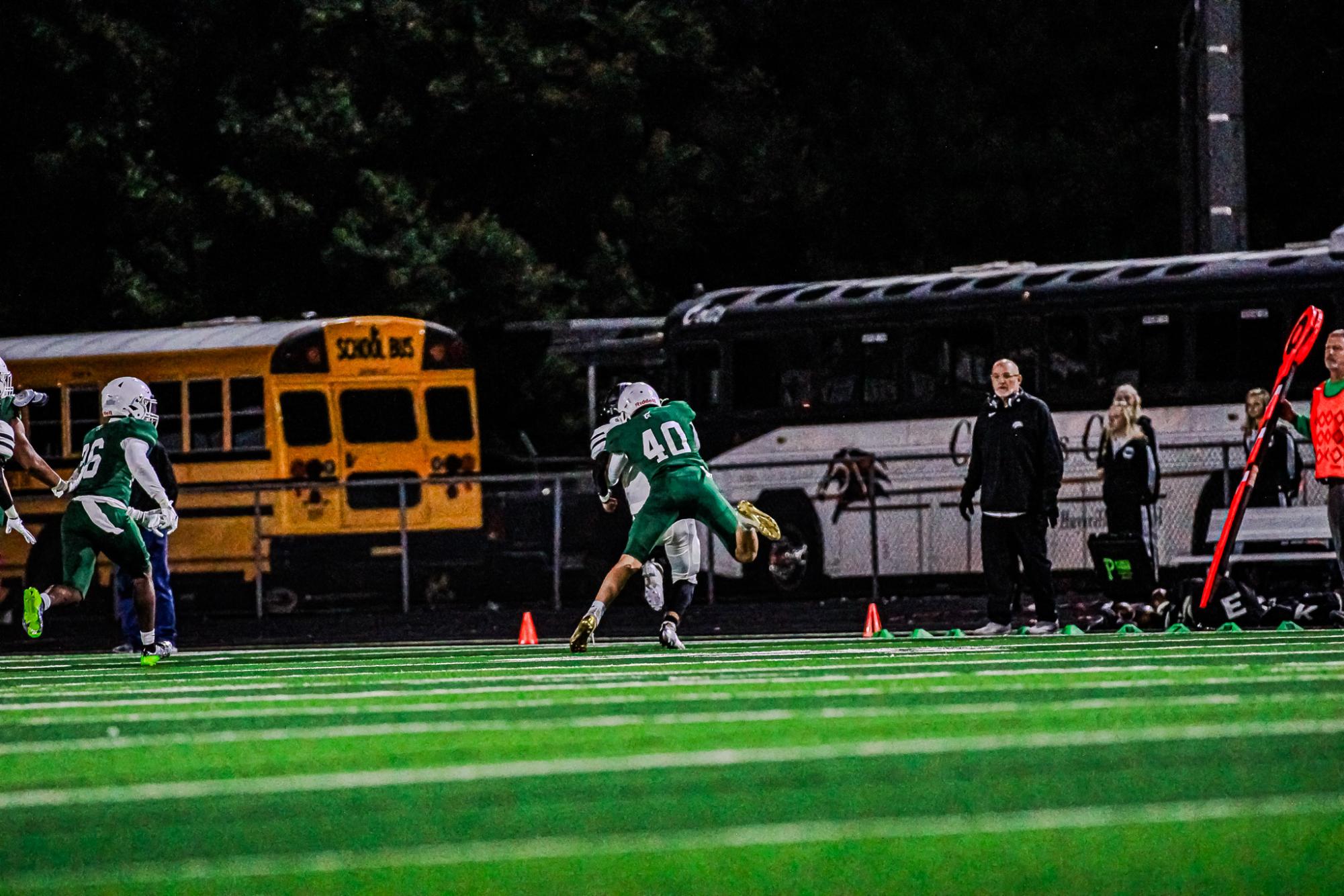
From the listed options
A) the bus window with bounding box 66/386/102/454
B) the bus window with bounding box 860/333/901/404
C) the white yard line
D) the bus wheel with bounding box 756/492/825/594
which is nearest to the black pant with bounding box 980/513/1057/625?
the white yard line

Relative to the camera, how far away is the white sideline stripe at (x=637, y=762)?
23.0ft

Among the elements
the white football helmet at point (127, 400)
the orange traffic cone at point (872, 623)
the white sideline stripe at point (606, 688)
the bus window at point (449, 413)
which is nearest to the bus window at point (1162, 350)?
the orange traffic cone at point (872, 623)

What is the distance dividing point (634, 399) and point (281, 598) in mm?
10623

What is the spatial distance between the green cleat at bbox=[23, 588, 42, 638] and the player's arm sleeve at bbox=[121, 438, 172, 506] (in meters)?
0.92

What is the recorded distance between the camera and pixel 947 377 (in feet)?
83.5

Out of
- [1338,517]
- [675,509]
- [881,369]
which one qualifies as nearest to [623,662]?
[675,509]

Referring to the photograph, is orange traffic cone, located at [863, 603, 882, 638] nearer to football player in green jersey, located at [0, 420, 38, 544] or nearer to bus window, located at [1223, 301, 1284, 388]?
football player in green jersey, located at [0, 420, 38, 544]

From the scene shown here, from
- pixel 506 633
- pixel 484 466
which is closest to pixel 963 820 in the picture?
pixel 506 633

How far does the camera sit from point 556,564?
23594 mm

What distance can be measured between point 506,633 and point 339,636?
1.59m

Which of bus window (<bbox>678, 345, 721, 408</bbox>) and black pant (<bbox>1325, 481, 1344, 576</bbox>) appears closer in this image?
black pant (<bbox>1325, 481, 1344, 576</bbox>)

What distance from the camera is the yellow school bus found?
80.7ft

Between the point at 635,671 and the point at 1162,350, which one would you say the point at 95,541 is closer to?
the point at 635,671

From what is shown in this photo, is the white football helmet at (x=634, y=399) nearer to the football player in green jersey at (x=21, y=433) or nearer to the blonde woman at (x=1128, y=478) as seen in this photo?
the football player in green jersey at (x=21, y=433)
